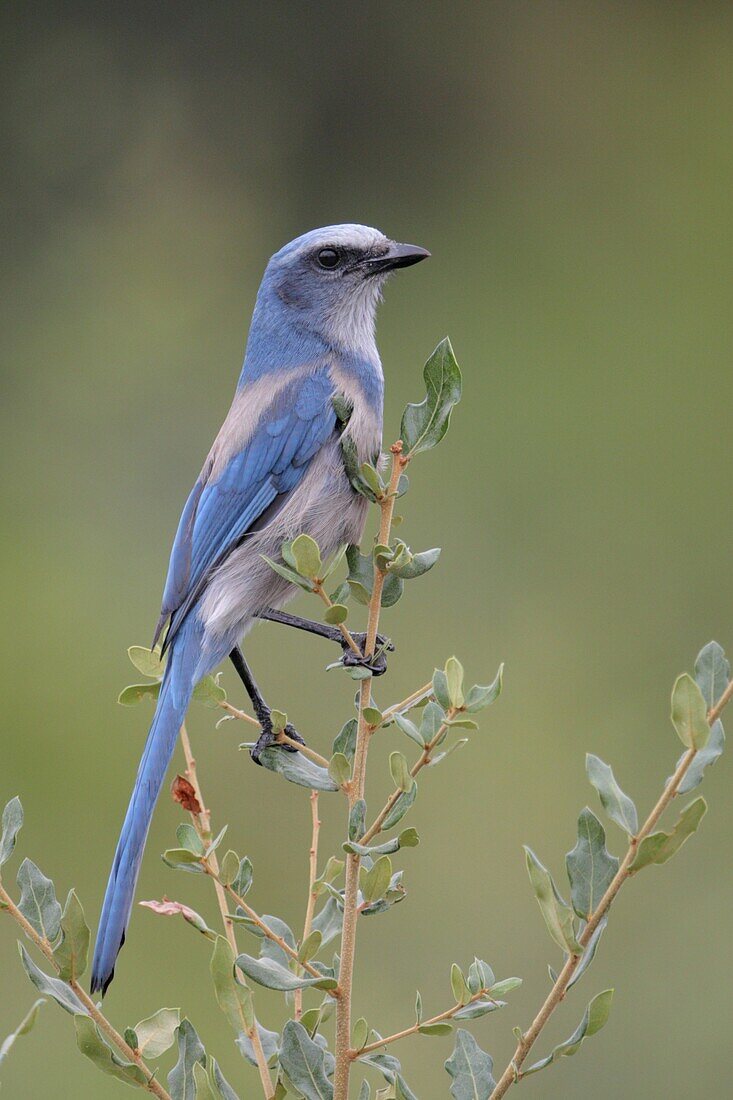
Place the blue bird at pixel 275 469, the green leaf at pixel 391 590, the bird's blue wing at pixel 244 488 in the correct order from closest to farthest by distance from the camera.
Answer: the green leaf at pixel 391 590, the blue bird at pixel 275 469, the bird's blue wing at pixel 244 488

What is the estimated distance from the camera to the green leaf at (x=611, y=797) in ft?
4.55

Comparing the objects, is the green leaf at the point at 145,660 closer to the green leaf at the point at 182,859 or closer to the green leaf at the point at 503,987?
the green leaf at the point at 182,859

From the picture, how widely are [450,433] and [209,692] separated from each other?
3.05m

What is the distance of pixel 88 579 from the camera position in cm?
469

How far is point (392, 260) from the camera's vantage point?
284 centimetres

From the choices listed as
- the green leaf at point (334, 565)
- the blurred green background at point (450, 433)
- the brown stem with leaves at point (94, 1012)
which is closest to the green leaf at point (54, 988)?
the brown stem with leaves at point (94, 1012)

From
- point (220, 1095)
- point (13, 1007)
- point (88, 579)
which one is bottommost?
point (13, 1007)

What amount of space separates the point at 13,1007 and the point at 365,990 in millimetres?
918

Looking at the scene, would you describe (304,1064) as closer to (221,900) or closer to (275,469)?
(221,900)

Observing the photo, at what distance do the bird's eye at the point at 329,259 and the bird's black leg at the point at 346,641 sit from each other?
2.56ft

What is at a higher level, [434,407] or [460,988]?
[434,407]

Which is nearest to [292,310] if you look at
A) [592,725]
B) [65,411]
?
[592,725]

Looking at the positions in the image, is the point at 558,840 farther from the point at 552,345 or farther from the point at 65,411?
the point at 65,411

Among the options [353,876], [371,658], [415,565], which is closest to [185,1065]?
[353,876]
